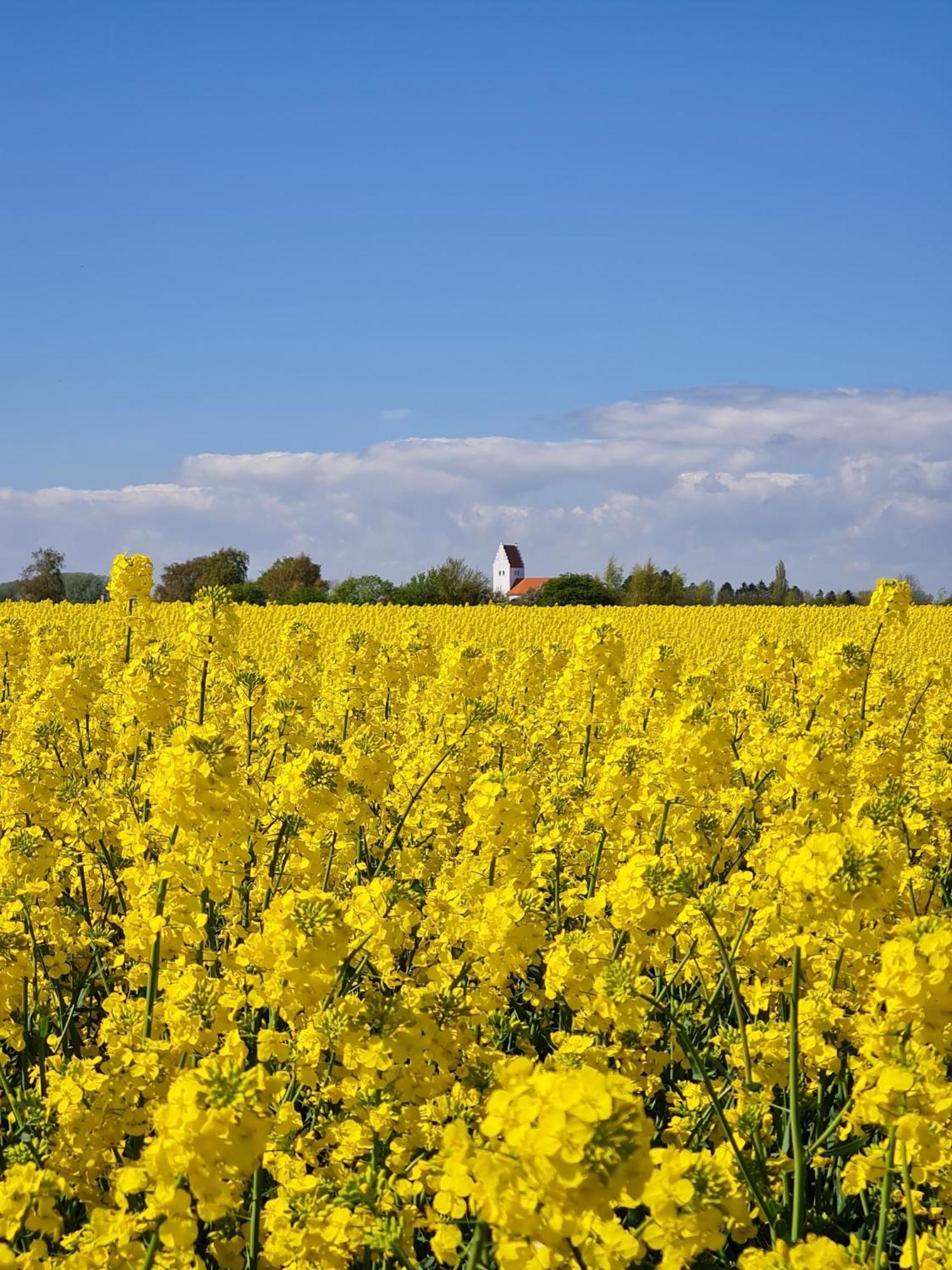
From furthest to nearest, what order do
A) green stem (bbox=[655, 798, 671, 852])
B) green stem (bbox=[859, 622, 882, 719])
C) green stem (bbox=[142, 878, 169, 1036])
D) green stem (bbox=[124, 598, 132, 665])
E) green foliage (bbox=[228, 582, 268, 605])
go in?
1. green foliage (bbox=[228, 582, 268, 605])
2. green stem (bbox=[124, 598, 132, 665])
3. green stem (bbox=[859, 622, 882, 719])
4. green stem (bbox=[655, 798, 671, 852])
5. green stem (bbox=[142, 878, 169, 1036])

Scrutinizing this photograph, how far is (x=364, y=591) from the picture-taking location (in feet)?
189

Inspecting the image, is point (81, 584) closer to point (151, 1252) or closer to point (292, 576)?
point (292, 576)

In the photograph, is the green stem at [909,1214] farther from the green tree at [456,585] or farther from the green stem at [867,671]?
the green tree at [456,585]

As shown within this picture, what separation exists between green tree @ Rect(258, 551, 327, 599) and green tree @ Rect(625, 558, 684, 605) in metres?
20.1

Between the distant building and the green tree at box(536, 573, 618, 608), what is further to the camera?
the distant building

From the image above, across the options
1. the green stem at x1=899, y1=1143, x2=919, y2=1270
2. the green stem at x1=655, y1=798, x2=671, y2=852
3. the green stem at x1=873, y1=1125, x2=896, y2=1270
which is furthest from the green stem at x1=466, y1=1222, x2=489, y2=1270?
the green stem at x1=655, y1=798, x2=671, y2=852

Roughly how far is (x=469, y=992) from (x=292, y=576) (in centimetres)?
6883

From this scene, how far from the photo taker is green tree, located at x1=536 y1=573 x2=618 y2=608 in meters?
59.3

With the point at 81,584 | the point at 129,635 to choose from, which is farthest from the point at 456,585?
the point at 81,584

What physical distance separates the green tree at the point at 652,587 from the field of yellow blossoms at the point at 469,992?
61.4 m

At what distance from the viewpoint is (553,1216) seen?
1811mm

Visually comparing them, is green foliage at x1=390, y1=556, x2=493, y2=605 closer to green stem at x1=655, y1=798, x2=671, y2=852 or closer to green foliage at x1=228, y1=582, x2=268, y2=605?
green foliage at x1=228, y1=582, x2=268, y2=605

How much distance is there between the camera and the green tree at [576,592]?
59281mm

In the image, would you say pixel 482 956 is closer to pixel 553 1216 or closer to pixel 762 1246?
pixel 762 1246
